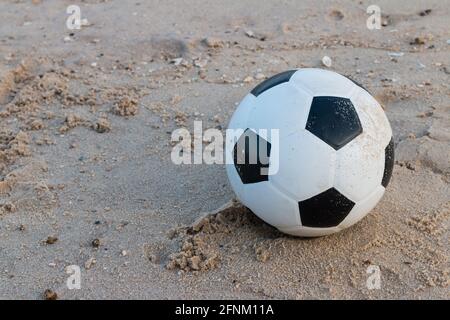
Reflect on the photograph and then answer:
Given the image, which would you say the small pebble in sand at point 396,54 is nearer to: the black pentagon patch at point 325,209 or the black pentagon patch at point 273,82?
the black pentagon patch at point 273,82

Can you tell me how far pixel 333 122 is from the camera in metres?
2.70

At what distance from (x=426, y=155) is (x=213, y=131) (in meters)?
1.37

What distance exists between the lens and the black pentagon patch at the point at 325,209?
2699mm

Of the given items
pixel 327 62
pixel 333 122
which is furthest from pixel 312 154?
pixel 327 62

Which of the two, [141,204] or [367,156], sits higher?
[367,156]

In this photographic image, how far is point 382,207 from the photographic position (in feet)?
10.7

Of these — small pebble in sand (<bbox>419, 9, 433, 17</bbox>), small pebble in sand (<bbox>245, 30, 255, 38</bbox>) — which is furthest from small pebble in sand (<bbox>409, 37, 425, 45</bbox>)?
small pebble in sand (<bbox>245, 30, 255, 38</bbox>)

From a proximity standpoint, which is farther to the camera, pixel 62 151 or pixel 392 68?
pixel 392 68

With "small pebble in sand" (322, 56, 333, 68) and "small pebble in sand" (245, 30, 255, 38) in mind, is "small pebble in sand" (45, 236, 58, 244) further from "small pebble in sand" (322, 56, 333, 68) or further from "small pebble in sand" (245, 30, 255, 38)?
"small pebble in sand" (245, 30, 255, 38)

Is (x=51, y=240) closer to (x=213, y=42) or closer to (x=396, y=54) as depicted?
(x=213, y=42)

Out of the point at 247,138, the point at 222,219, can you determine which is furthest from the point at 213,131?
the point at 247,138

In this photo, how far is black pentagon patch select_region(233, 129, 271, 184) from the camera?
2.73 m

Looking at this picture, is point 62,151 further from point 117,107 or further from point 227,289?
point 227,289

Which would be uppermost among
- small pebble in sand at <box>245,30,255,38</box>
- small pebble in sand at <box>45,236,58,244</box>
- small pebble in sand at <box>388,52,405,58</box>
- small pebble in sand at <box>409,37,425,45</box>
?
small pebble in sand at <box>409,37,425,45</box>
